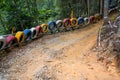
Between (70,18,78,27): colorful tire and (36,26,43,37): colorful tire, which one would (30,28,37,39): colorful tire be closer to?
(36,26,43,37): colorful tire

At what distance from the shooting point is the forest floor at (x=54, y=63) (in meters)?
8.47

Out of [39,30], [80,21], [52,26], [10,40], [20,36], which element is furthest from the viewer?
[80,21]

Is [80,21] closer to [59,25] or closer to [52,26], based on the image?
[59,25]

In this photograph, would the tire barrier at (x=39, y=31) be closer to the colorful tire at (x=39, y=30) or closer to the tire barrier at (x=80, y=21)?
the colorful tire at (x=39, y=30)

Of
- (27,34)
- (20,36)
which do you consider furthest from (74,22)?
(20,36)

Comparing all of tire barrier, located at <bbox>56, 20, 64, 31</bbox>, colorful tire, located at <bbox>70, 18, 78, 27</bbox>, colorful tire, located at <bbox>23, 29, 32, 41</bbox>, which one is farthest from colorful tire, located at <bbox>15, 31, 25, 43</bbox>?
colorful tire, located at <bbox>70, 18, 78, 27</bbox>

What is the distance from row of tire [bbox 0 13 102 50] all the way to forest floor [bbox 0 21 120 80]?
19.2 inches

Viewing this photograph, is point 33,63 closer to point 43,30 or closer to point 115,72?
point 115,72

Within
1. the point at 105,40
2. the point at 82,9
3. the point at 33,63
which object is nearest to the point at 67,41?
the point at 105,40

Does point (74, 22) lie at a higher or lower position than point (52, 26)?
lower

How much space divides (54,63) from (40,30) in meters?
5.18

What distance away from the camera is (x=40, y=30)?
47.8 ft

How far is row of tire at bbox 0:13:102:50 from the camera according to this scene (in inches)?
441

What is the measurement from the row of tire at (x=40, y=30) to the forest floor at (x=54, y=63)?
1.60 ft
